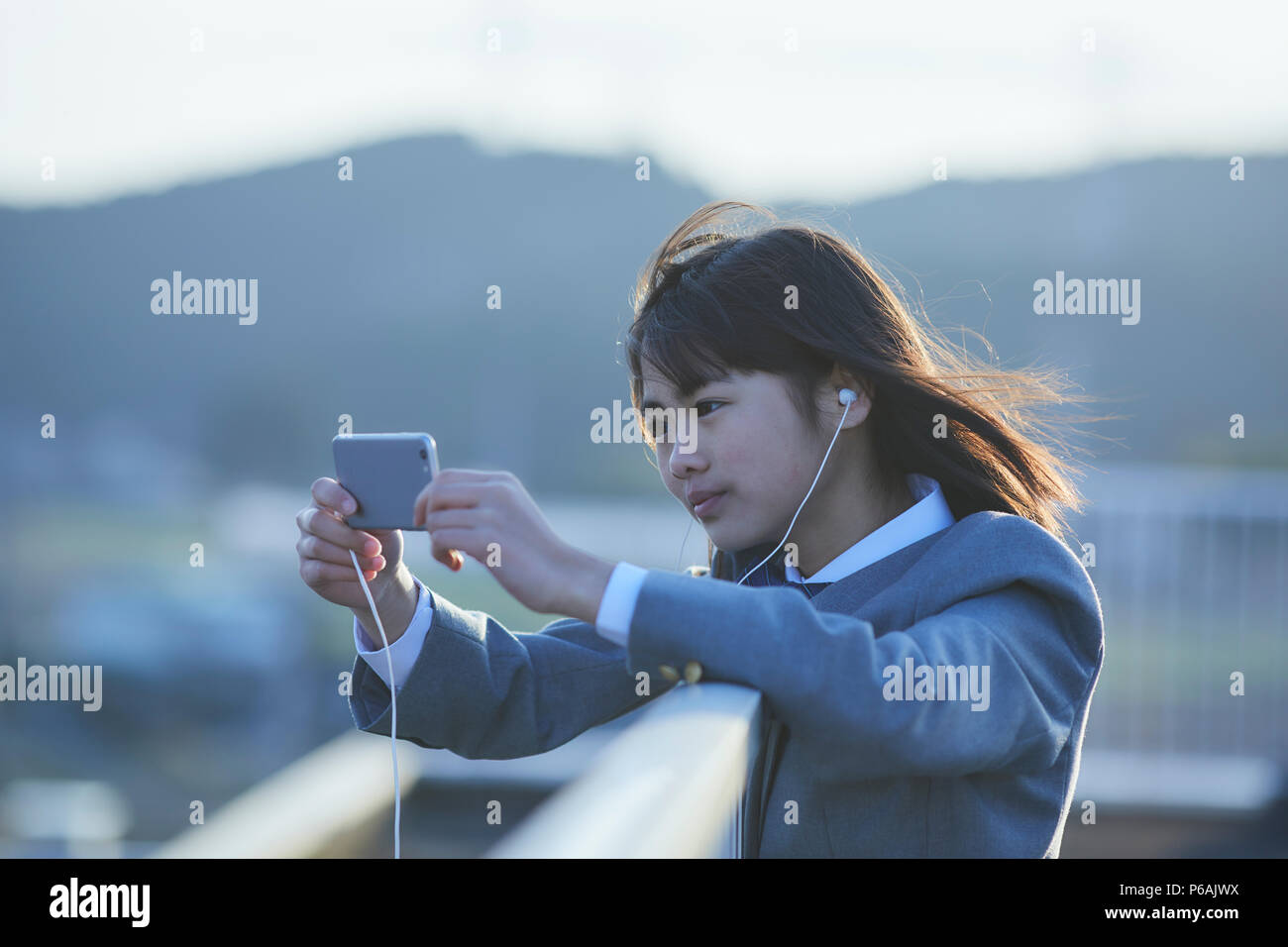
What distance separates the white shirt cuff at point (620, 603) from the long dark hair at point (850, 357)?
0.62m

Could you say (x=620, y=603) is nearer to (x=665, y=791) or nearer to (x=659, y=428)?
(x=665, y=791)

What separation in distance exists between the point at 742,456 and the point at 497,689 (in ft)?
1.97

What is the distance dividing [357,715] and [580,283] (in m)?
28.4

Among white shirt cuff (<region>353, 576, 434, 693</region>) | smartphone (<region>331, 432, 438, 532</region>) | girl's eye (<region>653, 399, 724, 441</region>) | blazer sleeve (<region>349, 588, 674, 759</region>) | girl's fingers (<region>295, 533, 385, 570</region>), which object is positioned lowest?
blazer sleeve (<region>349, 588, 674, 759</region>)

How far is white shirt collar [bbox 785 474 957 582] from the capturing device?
190cm

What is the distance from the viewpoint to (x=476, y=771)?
191 inches

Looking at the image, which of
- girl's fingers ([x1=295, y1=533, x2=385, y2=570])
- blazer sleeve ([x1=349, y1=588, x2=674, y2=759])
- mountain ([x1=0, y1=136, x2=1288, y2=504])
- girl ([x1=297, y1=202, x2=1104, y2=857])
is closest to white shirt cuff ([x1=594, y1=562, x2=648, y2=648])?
girl ([x1=297, y1=202, x2=1104, y2=857])

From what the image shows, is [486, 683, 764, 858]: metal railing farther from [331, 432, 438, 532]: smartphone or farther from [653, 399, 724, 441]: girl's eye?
[653, 399, 724, 441]: girl's eye

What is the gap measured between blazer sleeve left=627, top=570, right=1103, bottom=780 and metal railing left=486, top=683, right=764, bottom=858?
47 mm

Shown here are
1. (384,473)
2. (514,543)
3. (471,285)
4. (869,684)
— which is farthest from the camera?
(471,285)

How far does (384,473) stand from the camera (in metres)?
1.69

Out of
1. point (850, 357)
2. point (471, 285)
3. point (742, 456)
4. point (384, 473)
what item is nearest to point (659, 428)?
point (742, 456)

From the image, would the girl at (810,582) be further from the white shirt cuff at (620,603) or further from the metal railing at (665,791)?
the metal railing at (665,791)

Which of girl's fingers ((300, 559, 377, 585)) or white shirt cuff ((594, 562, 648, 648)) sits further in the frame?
girl's fingers ((300, 559, 377, 585))
